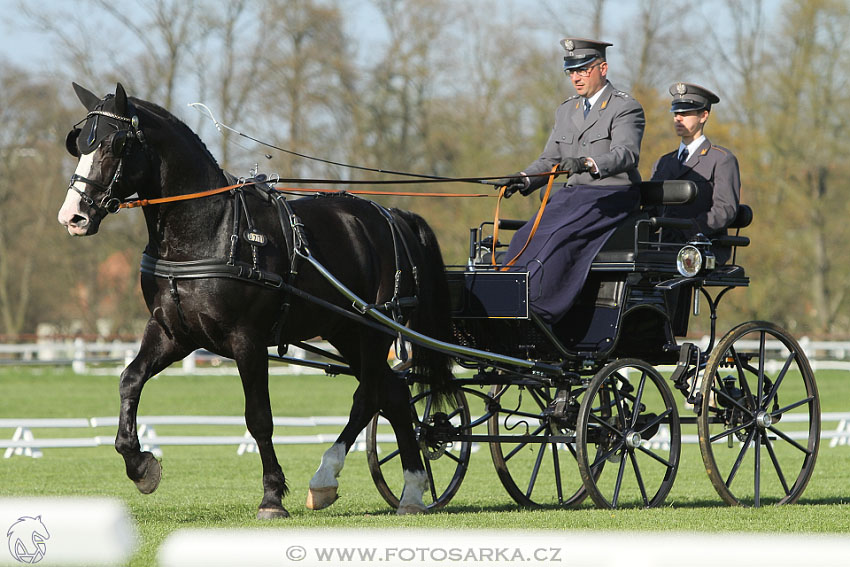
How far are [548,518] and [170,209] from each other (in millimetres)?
2718

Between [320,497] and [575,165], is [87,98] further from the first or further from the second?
[575,165]

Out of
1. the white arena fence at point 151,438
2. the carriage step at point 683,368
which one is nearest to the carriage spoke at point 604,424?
→ the carriage step at point 683,368

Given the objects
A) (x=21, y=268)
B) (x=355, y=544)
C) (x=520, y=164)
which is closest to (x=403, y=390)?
(x=355, y=544)

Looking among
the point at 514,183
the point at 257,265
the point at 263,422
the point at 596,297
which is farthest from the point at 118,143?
the point at 596,297

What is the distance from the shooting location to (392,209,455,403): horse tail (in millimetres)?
8359

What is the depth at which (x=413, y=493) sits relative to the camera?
8.08 meters

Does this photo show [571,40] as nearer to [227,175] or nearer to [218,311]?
[227,175]

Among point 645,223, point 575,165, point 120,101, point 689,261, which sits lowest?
point 689,261

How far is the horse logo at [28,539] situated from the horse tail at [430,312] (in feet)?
13.7

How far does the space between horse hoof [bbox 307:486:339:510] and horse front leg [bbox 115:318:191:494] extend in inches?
36.2

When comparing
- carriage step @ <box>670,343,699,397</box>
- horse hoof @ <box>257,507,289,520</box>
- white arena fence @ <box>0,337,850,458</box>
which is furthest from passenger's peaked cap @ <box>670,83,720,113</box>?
white arena fence @ <box>0,337,850,458</box>

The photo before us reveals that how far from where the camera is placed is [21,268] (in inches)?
1758

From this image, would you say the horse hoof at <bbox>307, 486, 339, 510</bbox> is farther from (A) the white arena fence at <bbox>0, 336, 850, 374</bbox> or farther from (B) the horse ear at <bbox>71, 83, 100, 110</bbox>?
(A) the white arena fence at <bbox>0, 336, 850, 374</bbox>

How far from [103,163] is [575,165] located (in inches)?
113
